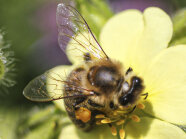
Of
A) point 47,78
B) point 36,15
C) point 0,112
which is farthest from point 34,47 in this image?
point 47,78

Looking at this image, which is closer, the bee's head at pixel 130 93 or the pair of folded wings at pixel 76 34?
the bee's head at pixel 130 93

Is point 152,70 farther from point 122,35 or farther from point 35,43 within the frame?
point 35,43

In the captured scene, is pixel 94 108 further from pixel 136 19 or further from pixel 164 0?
pixel 164 0

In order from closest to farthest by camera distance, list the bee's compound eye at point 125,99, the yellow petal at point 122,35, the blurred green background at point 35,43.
A: 1. the bee's compound eye at point 125,99
2. the yellow petal at point 122,35
3. the blurred green background at point 35,43

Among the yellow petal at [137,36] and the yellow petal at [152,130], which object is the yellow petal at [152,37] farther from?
the yellow petal at [152,130]

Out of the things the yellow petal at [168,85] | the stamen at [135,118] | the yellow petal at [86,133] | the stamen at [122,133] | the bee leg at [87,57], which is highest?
the bee leg at [87,57]

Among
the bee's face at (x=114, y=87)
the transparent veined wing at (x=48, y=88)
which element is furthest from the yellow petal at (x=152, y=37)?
the transparent veined wing at (x=48, y=88)

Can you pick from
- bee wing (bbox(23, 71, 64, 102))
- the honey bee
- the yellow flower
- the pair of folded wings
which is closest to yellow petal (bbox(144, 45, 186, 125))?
the yellow flower
